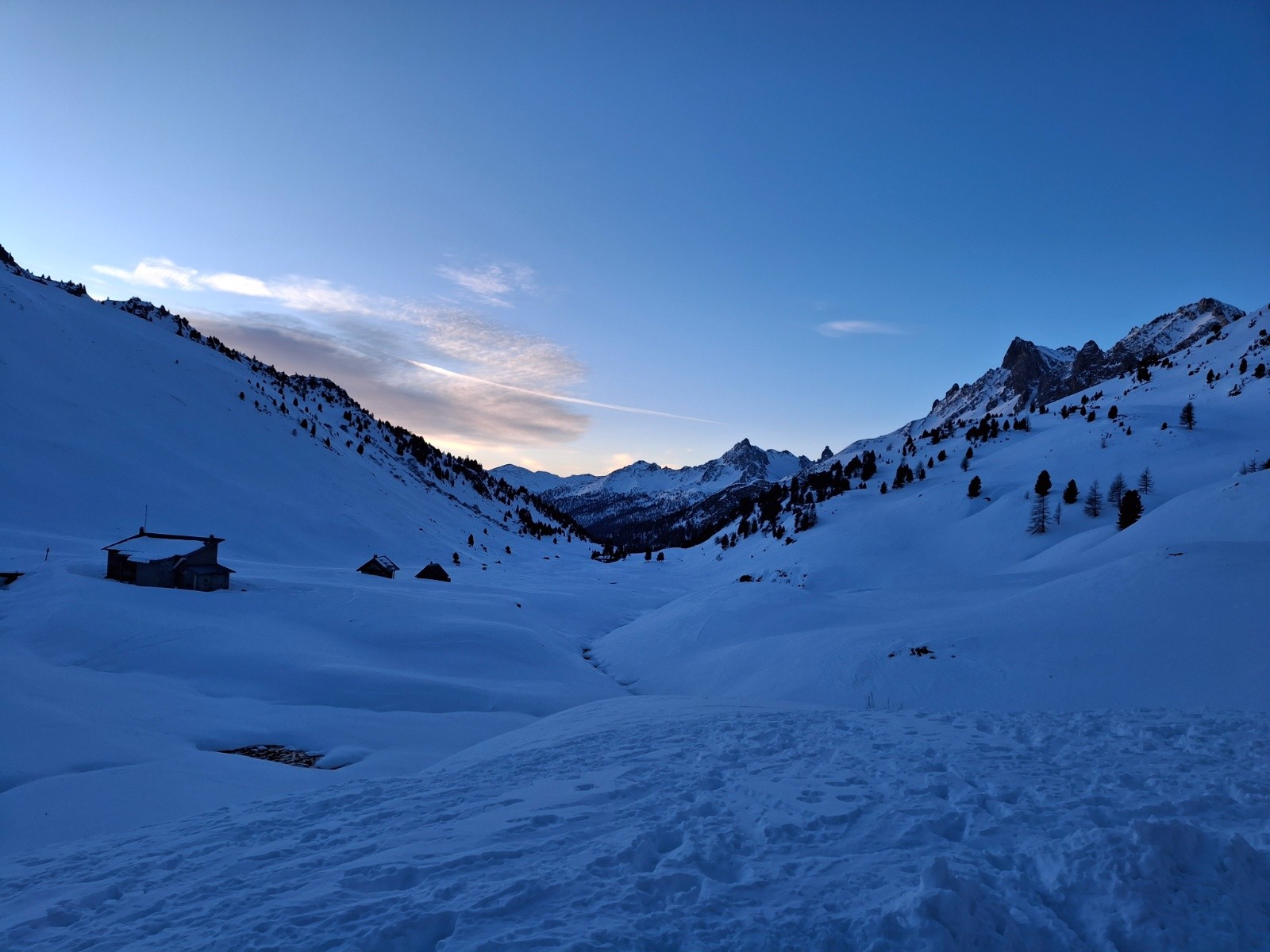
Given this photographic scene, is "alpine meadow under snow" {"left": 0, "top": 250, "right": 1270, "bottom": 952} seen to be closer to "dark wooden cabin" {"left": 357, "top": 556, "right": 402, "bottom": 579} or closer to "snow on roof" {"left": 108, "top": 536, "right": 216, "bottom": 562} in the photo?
"snow on roof" {"left": 108, "top": 536, "right": 216, "bottom": 562}

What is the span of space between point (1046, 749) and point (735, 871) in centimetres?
631

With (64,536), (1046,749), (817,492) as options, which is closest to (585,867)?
(1046,749)

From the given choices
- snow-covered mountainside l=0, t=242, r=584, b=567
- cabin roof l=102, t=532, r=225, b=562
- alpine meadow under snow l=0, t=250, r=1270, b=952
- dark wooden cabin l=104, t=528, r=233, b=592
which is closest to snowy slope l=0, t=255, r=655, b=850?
alpine meadow under snow l=0, t=250, r=1270, b=952

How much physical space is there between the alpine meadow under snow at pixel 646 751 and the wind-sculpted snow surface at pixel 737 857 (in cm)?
4

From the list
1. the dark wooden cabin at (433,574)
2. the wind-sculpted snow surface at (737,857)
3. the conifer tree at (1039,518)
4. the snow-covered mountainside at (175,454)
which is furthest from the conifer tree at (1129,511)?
the snow-covered mountainside at (175,454)

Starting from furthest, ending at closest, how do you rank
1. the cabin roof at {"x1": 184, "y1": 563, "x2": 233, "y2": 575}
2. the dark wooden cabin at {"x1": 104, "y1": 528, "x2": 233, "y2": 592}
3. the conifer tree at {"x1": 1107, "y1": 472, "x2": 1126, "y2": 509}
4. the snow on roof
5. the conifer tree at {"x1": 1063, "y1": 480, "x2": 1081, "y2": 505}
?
the conifer tree at {"x1": 1063, "y1": 480, "x2": 1081, "y2": 505}
the conifer tree at {"x1": 1107, "y1": 472, "x2": 1126, "y2": 509}
the snow on roof
the cabin roof at {"x1": 184, "y1": 563, "x2": 233, "y2": 575}
the dark wooden cabin at {"x1": 104, "y1": 528, "x2": 233, "y2": 592}

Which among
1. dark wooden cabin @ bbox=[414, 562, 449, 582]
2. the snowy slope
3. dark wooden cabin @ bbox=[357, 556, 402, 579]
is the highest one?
the snowy slope

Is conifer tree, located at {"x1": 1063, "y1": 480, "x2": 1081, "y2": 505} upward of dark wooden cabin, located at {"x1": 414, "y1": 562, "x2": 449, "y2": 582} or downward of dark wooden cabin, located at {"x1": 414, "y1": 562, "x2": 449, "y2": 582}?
upward

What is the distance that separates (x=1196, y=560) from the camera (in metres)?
19.6

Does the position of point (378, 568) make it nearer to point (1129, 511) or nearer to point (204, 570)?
point (204, 570)

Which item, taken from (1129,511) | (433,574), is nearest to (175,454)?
(433,574)

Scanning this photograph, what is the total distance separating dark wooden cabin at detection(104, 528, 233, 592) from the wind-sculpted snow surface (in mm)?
30821

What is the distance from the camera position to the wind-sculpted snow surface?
4727 mm

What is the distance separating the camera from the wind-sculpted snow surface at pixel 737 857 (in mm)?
4727
